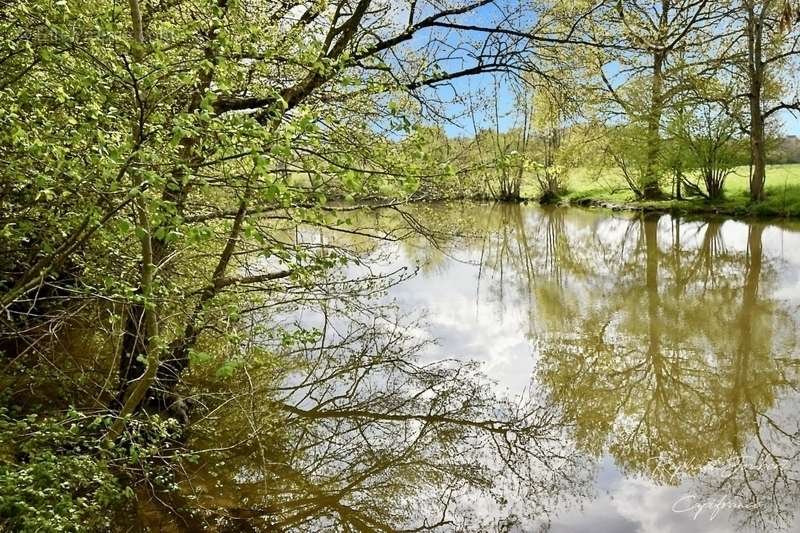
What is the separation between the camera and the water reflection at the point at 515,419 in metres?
4.64

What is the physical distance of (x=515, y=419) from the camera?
6.27 m

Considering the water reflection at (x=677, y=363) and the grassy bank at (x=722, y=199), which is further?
the grassy bank at (x=722, y=199)

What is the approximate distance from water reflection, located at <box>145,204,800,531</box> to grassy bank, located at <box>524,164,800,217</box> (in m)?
11.6

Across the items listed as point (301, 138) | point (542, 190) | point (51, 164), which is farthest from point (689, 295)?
point (542, 190)

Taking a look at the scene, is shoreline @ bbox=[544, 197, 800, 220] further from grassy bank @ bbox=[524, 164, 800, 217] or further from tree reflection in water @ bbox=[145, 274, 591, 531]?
tree reflection in water @ bbox=[145, 274, 591, 531]

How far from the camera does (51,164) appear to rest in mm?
2873

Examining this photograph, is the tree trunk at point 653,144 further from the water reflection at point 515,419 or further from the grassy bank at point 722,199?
the water reflection at point 515,419

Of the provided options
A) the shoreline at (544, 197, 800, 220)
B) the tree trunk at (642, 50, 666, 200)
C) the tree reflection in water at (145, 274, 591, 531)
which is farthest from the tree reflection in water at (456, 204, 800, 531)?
the tree trunk at (642, 50, 666, 200)

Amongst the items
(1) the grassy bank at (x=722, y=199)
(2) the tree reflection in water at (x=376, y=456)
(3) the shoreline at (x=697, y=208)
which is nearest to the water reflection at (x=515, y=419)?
(2) the tree reflection in water at (x=376, y=456)

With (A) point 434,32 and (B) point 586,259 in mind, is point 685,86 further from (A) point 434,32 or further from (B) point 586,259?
(A) point 434,32

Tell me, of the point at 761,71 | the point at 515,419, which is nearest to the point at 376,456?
the point at 515,419

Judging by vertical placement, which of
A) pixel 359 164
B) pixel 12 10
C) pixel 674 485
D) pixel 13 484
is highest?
pixel 12 10

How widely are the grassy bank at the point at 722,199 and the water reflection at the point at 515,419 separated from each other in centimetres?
→ 1158

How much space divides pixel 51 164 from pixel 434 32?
15.7 feet
